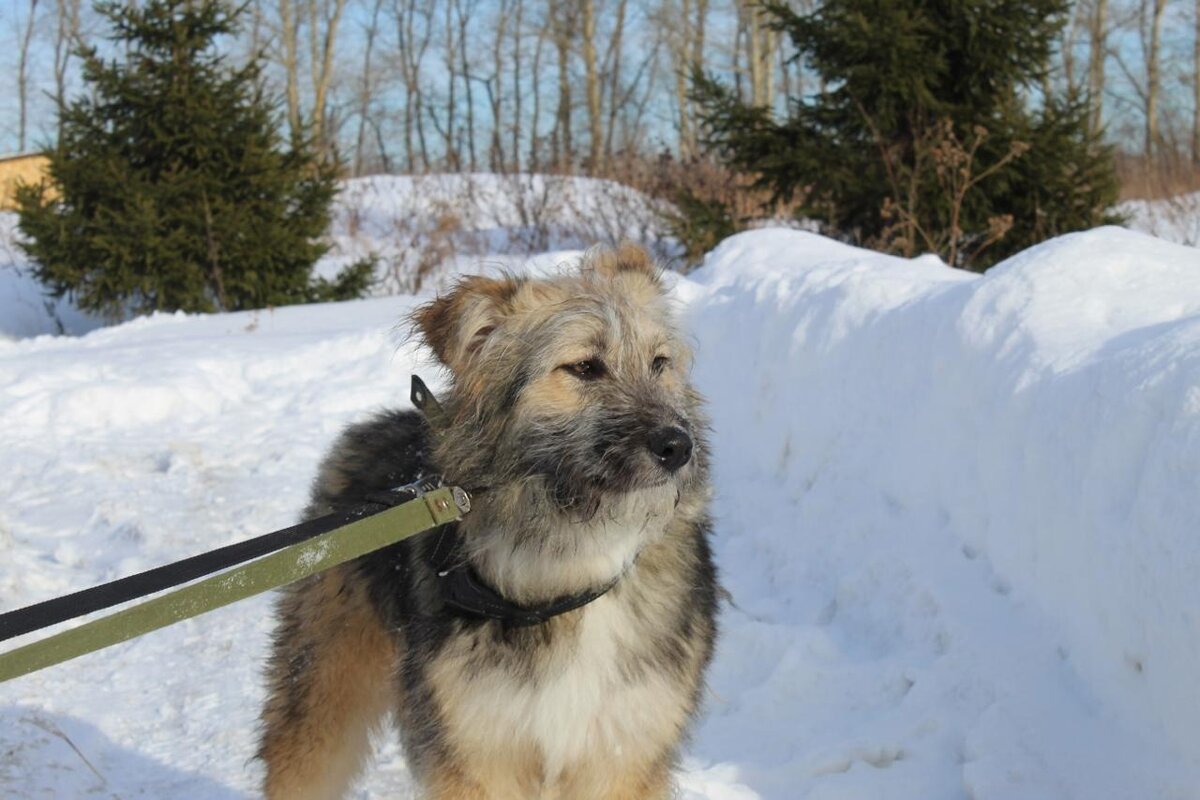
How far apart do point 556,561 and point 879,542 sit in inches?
122

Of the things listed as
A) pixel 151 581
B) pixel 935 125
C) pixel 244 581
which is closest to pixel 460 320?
A: pixel 244 581

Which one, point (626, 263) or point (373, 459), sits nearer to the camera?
point (626, 263)

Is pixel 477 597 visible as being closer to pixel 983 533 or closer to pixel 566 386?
pixel 566 386

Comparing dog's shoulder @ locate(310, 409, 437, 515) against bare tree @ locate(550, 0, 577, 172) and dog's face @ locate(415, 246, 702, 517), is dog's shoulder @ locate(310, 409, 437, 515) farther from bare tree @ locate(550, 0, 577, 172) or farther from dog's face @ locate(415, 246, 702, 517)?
bare tree @ locate(550, 0, 577, 172)

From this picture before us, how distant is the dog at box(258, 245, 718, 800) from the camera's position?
2.84m

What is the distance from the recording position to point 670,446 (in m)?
2.68

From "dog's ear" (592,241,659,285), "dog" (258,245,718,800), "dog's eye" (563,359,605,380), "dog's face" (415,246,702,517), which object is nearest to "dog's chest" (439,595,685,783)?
"dog" (258,245,718,800)

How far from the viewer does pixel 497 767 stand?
2887 mm

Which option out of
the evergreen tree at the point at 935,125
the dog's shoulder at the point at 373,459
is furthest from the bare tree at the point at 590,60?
the dog's shoulder at the point at 373,459

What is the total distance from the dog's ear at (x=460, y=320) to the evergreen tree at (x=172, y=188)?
13057 mm

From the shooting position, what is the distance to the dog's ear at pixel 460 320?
308cm

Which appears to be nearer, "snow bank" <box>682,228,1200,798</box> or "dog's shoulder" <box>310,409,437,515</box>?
"dog's shoulder" <box>310,409,437,515</box>

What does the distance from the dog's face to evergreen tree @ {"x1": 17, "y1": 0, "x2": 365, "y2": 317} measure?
1310cm

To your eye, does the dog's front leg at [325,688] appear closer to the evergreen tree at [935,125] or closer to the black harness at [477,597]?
the black harness at [477,597]
